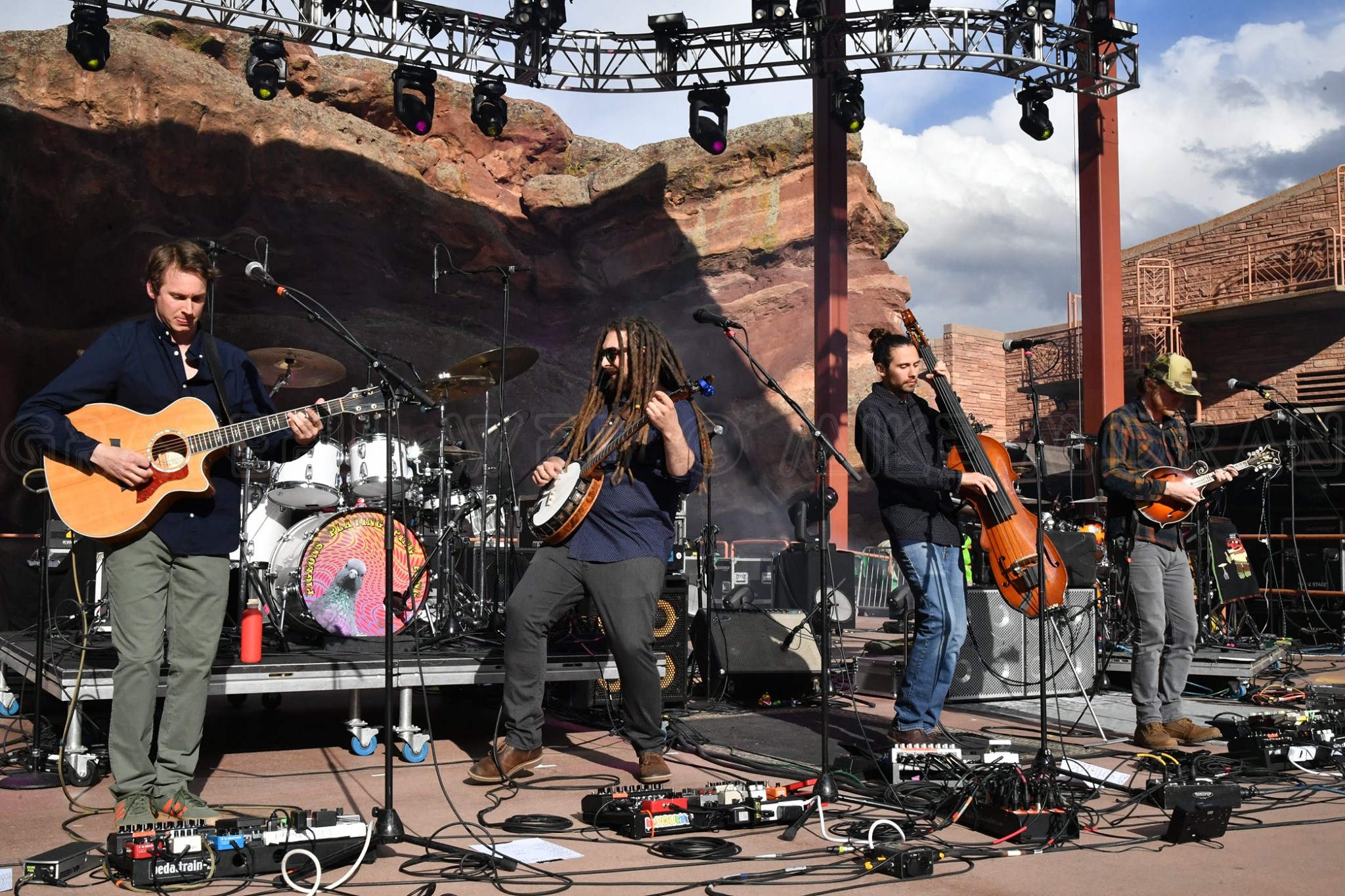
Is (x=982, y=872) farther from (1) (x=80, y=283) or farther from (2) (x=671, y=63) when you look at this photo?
(1) (x=80, y=283)

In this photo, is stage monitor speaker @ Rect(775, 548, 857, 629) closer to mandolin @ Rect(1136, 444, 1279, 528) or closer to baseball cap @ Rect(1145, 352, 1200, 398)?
mandolin @ Rect(1136, 444, 1279, 528)

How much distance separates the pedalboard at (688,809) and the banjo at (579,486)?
3.98 ft

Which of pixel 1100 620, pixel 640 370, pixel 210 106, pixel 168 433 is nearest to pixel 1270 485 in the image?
pixel 1100 620

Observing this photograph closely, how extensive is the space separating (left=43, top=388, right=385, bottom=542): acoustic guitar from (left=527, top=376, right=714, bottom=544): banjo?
3.26ft

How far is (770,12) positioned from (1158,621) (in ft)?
31.3

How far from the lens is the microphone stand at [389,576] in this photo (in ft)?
11.2

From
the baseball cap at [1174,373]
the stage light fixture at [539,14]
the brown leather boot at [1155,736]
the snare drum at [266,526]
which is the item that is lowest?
the brown leather boot at [1155,736]

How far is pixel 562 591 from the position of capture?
487 cm

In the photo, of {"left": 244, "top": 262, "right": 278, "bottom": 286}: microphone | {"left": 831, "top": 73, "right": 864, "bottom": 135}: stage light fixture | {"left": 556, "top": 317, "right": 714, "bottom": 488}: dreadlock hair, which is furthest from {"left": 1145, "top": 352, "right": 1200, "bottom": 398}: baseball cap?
{"left": 831, "top": 73, "right": 864, "bottom": 135}: stage light fixture

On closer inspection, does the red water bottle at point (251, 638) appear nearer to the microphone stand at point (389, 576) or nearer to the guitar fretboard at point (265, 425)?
the guitar fretboard at point (265, 425)

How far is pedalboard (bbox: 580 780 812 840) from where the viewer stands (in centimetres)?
380

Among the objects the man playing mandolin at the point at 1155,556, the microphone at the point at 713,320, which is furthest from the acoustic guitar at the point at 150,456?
the man playing mandolin at the point at 1155,556

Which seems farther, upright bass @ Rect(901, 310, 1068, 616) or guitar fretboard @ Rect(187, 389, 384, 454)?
upright bass @ Rect(901, 310, 1068, 616)

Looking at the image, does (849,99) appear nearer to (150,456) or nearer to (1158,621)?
(1158,621)
